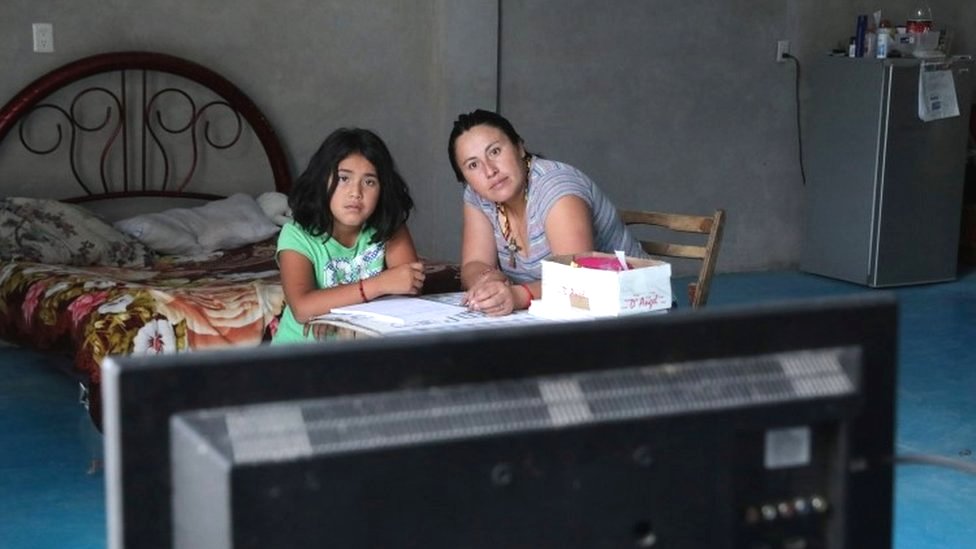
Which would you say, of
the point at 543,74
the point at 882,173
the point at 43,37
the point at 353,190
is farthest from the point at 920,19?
the point at 353,190

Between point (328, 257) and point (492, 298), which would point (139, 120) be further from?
point (492, 298)

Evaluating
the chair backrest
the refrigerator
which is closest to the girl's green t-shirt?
the chair backrest

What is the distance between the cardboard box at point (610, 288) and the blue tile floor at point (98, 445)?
539 mm

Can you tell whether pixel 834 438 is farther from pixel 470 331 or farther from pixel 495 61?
pixel 495 61

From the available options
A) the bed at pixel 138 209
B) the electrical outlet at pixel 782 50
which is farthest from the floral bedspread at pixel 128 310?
the electrical outlet at pixel 782 50

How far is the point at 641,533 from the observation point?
957 mm

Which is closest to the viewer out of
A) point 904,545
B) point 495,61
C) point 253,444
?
point 253,444

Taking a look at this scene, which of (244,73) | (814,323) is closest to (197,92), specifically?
(244,73)

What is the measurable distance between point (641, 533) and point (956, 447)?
4.02 meters

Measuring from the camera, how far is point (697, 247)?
146 inches

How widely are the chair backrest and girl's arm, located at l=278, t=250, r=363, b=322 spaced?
3.04 feet

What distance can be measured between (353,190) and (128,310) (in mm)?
1410

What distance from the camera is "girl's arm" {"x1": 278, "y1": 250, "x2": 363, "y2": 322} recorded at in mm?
3248

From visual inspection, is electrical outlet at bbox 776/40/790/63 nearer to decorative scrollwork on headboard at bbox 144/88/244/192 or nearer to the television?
decorative scrollwork on headboard at bbox 144/88/244/192
